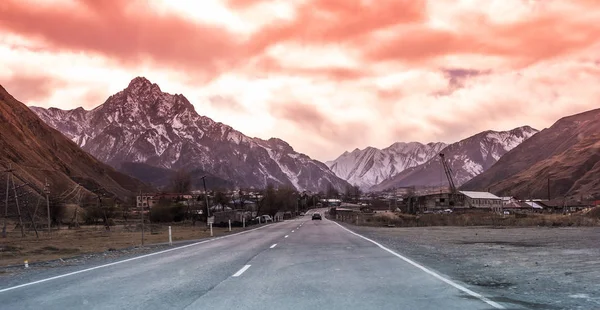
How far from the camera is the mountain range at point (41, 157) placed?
112 meters

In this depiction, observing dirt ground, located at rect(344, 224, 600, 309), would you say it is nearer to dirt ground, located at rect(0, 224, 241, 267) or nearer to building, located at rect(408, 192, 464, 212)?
dirt ground, located at rect(0, 224, 241, 267)

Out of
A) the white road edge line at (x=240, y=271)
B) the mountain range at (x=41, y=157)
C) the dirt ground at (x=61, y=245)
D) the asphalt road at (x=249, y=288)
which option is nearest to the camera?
the asphalt road at (x=249, y=288)

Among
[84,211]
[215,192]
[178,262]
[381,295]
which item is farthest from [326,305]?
[215,192]

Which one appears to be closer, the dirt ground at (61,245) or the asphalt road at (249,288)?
the asphalt road at (249,288)

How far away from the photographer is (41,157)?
136 metres

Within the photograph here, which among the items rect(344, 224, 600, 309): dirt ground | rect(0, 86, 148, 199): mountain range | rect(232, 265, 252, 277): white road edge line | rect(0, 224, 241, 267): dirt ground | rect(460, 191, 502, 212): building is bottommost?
rect(460, 191, 502, 212): building

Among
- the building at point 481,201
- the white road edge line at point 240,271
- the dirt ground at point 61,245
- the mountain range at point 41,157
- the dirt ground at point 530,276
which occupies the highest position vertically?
the mountain range at point 41,157

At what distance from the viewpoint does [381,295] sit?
9766mm

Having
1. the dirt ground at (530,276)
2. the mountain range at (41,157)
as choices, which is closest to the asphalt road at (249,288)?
the dirt ground at (530,276)

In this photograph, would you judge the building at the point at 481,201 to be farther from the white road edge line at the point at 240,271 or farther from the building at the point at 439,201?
the white road edge line at the point at 240,271

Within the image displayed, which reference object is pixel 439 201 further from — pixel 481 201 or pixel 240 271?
pixel 240 271

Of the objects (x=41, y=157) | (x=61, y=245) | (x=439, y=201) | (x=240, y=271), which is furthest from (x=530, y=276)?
(x=439, y=201)

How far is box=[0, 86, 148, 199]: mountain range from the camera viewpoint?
11169 cm

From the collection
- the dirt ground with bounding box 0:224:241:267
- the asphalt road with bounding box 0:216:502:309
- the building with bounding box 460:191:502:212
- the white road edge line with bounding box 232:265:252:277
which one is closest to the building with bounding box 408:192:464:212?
the building with bounding box 460:191:502:212
